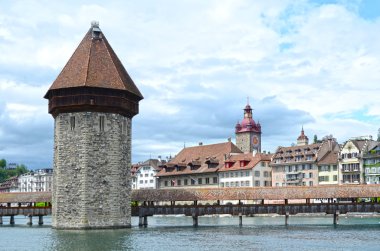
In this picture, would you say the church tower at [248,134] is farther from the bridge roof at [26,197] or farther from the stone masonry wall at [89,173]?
the stone masonry wall at [89,173]

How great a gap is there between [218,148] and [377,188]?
37.4m

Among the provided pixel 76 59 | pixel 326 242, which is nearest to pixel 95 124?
pixel 76 59

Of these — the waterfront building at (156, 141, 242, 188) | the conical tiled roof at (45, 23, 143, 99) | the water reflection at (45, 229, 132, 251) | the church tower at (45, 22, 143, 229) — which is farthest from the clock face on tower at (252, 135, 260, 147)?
the water reflection at (45, 229, 132, 251)

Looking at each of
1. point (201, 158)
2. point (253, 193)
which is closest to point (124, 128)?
point (253, 193)

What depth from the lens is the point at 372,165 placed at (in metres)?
62.6

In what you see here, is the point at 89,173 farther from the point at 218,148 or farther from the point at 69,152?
the point at 218,148

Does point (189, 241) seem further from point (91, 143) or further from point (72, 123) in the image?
point (72, 123)

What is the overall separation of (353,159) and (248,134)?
24.9 m

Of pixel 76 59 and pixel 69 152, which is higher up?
pixel 76 59

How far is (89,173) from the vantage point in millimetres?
32125

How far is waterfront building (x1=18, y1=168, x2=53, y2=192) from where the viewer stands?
385ft

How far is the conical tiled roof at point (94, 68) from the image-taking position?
33094 mm

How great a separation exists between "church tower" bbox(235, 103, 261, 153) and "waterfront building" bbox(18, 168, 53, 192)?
144 feet

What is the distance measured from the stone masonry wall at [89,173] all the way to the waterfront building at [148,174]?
52.3m
